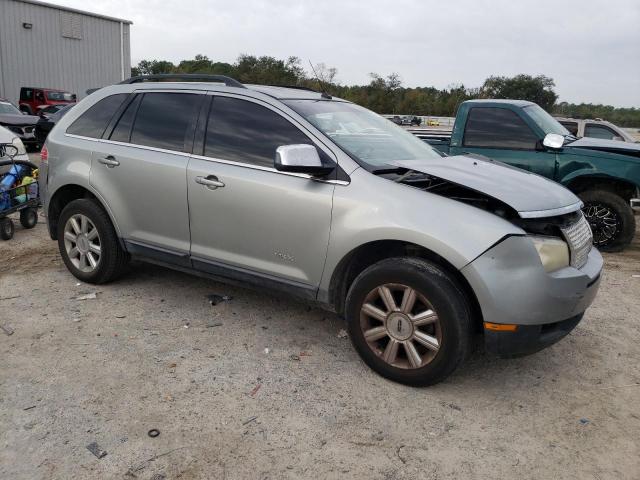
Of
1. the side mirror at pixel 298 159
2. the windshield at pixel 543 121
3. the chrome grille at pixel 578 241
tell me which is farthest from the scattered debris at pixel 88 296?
the windshield at pixel 543 121

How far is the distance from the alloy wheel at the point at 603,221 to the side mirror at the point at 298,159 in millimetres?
4811

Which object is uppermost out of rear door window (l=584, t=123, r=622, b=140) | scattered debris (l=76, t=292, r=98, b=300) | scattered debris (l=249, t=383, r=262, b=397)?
rear door window (l=584, t=123, r=622, b=140)

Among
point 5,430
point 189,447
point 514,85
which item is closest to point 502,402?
point 189,447

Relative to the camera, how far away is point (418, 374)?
3236 mm

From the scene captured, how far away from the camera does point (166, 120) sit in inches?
169

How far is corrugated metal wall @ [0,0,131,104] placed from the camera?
1040 inches

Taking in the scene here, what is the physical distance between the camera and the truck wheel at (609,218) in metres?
6.75

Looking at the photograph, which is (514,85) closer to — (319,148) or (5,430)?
(319,148)

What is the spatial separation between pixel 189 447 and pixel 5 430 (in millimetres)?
968

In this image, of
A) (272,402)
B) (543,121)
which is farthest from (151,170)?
(543,121)

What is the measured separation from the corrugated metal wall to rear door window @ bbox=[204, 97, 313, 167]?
27439 mm

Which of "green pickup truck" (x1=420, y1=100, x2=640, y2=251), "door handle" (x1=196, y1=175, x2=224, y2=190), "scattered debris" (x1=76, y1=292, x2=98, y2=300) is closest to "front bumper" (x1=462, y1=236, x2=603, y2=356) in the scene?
"door handle" (x1=196, y1=175, x2=224, y2=190)

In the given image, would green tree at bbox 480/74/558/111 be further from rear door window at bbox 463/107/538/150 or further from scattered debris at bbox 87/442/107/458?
scattered debris at bbox 87/442/107/458

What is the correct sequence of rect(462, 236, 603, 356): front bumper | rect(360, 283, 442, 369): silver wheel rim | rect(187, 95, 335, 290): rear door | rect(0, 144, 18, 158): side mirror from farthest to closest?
rect(0, 144, 18, 158): side mirror < rect(187, 95, 335, 290): rear door < rect(360, 283, 442, 369): silver wheel rim < rect(462, 236, 603, 356): front bumper
